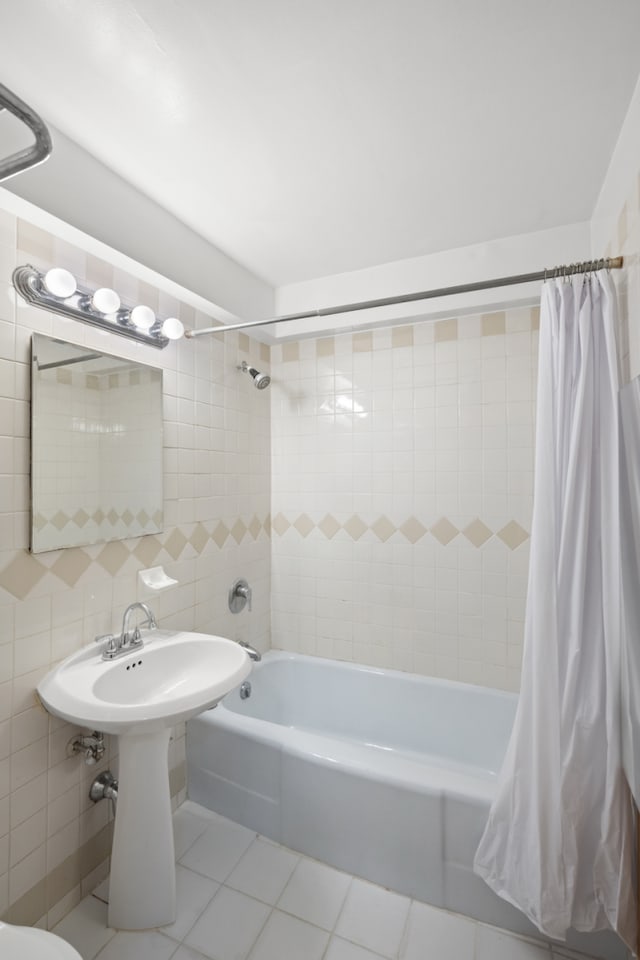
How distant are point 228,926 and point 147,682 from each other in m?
0.82

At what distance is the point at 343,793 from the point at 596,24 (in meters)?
2.40

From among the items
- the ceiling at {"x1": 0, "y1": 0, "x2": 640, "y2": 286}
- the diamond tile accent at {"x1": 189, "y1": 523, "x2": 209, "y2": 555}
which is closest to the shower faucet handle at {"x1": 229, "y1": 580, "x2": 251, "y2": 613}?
the diamond tile accent at {"x1": 189, "y1": 523, "x2": 209, "y2": 555}

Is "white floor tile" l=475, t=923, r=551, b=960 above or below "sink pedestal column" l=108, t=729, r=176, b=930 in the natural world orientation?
below

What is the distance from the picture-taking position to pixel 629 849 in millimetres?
1227

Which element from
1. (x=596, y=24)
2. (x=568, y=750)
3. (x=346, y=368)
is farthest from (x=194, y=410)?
(x=568, y=750)

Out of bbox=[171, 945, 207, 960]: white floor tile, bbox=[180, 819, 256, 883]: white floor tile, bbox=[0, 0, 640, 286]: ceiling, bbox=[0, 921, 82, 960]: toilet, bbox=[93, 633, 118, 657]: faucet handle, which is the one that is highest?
bbox=[0, 0, 640, 286]: ceiling

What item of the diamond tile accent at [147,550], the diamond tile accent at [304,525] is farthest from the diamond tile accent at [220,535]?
the diamond tile accent at [304,525]

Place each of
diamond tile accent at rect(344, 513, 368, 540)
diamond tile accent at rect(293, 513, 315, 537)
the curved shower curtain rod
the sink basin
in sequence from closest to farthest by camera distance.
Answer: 1. the curved shower curtain rod
2. the sink basin
3. diamond tile accent at rect(344, 513, 368, 540)
4. diamond tile accent at rect(293, 513, 315, 537)

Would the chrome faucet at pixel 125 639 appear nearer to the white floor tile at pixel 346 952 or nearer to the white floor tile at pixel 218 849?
the white floor tile at pixel 218 849

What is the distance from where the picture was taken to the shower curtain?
1.26 m

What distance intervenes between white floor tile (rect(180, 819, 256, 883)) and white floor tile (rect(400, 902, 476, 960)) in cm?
67

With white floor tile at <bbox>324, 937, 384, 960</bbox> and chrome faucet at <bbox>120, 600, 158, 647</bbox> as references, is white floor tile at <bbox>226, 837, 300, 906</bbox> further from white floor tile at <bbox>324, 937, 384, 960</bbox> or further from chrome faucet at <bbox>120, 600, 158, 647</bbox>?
chrome faucet at <bbox>120, 600, 158, 647</bbox>

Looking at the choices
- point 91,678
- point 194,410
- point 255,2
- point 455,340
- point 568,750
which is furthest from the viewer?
point 455,340

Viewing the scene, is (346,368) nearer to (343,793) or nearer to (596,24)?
(596,24)
